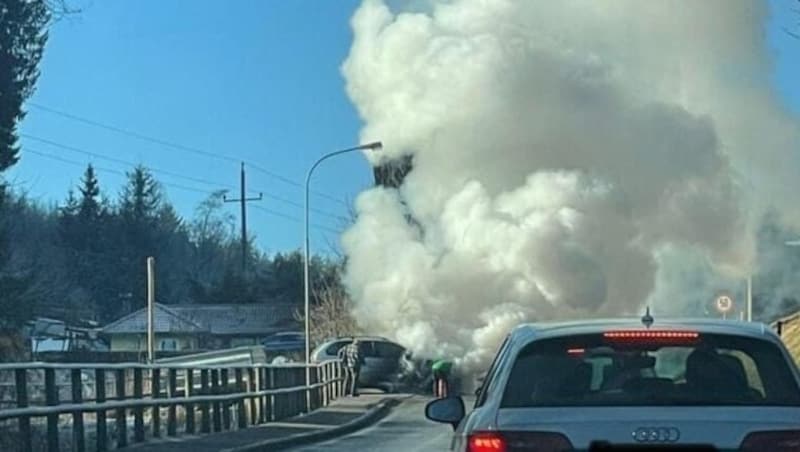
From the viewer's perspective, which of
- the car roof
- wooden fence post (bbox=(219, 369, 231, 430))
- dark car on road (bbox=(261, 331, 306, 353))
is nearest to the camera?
the car roof

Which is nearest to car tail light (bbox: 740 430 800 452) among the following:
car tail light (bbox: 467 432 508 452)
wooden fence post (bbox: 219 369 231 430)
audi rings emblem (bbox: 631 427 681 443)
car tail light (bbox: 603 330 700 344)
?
audi rings emblem (bbox: 631 427 681 443)

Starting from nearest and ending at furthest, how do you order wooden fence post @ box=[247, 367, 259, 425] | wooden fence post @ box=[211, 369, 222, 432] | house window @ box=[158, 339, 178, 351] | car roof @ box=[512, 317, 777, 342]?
car roof @ box=[512, 317, 777, 342] → wooden fence post @ box=[211, 369, 222, 432] → wooden fence post @ box=[247, 367, 259, 425] → house window @ box=[158, 339, 178, 351]

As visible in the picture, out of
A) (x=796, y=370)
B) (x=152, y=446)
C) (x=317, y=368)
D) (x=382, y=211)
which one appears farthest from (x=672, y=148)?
(x=796, y=370)

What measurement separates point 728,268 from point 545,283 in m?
6.91

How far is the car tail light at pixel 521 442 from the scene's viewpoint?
607cm

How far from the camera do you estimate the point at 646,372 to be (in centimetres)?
679

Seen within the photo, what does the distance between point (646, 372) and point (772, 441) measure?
2.89 ft

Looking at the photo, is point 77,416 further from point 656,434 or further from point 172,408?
point 656,434

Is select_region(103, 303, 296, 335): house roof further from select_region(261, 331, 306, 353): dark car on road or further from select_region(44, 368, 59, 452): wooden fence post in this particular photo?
select_region(44, 368, 59, 452): wooden fence post

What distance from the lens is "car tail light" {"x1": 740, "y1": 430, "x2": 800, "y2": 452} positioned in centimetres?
598

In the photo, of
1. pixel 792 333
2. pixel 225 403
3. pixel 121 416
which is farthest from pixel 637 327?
pixel 792 333

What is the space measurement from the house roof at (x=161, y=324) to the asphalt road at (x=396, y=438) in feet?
194

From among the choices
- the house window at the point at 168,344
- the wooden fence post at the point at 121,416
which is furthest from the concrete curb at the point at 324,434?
the house window at the point at 168,344

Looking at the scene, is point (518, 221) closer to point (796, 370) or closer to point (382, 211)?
point (382, 211)
